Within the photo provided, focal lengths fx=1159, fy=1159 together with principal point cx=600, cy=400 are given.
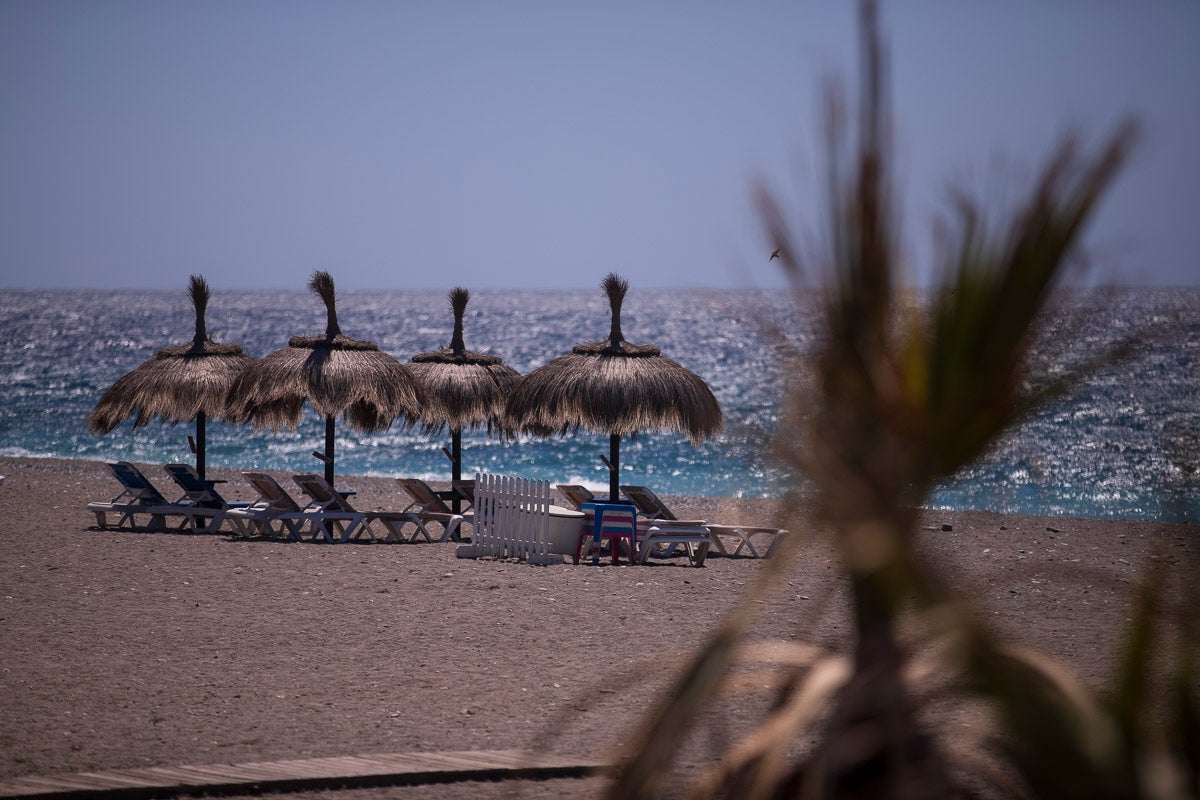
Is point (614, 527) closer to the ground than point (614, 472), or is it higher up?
closer to the ground

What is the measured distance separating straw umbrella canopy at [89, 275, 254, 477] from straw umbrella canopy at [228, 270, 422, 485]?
52 cm

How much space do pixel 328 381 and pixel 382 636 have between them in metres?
6.43

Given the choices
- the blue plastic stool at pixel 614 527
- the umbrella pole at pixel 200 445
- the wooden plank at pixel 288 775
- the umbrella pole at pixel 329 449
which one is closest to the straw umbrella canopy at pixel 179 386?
the umbrella pole at pixel 200 445

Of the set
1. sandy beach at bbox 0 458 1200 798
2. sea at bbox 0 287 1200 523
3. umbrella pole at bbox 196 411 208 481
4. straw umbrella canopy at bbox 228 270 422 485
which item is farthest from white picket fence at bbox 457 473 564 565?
umbrella pole at bbox 196 411 208 481

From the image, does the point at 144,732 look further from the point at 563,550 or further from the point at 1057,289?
the point at 563,550

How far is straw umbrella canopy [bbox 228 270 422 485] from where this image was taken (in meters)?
12.9

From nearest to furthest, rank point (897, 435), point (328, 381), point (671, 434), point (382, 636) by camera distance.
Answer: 1. point (897, 435)
2. point (382, 636)
3. point (328, 381)
4. point (671, 434)

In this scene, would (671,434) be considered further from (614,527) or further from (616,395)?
(614,527)

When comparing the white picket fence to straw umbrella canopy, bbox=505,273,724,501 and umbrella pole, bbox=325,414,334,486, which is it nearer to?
straw umbrella canopy, bbox=505,273,724,501

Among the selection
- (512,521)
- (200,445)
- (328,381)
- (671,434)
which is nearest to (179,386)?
(200,445)

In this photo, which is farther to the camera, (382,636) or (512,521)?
(512,521)

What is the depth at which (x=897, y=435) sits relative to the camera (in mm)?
1893

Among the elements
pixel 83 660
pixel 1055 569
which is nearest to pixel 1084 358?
pixel 1055 569

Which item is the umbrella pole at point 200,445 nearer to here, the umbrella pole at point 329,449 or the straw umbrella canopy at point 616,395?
the umbrella pole at point 329,449
